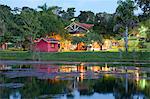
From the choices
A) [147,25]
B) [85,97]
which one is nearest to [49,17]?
[147,25]

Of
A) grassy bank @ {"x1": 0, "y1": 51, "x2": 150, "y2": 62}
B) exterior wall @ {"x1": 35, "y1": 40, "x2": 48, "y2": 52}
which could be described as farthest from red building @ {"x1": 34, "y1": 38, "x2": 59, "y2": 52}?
grassy bank @ {"x1": 0, "y1": 51, "x2": 150, "y2": 62}

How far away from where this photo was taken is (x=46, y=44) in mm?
81750

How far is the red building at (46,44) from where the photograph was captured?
81.7 m

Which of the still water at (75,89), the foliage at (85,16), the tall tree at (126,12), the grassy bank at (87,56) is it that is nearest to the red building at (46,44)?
the grassy bank at (87,56)

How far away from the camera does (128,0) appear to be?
73.9 metres

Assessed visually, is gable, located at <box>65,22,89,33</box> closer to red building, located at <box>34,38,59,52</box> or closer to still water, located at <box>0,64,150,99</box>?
red building, located at <box>34,38,59,52</box>

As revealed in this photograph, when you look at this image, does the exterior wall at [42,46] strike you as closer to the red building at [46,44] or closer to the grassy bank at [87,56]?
the red building at [46,44]

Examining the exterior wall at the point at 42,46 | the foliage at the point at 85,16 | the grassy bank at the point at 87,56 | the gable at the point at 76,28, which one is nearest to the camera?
the grassy bank at the point at 87,56

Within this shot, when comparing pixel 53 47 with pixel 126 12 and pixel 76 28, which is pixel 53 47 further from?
pixel 76 28

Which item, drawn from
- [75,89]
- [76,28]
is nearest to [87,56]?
[76,28]

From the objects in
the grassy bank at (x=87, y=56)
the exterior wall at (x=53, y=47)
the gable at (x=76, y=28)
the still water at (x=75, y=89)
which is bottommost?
the still water at (x=75, y=89)

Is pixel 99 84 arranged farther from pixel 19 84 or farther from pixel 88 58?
pixel 88 58

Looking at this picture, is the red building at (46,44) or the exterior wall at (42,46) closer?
the red building at (46,44)

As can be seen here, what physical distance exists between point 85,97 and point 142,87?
611 cm
